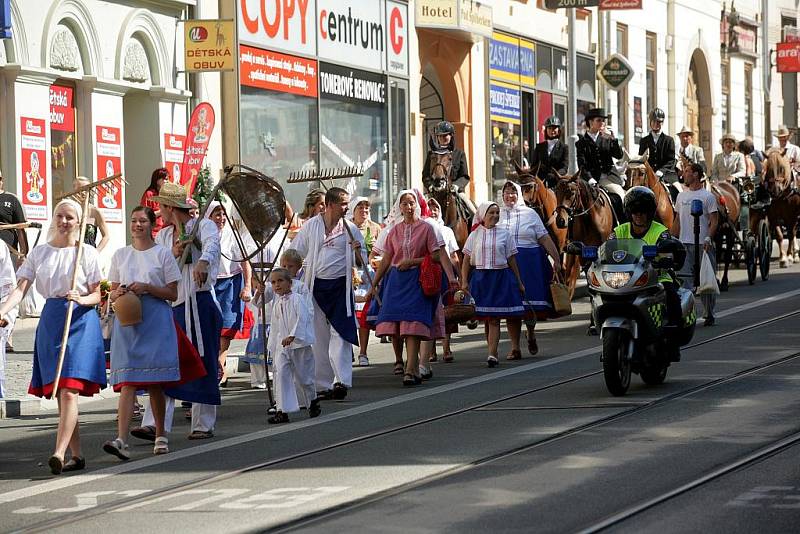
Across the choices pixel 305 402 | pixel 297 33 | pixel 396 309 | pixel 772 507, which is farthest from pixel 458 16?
pixel 772 507

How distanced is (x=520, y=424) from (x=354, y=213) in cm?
671

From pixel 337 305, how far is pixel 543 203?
27.6 feet

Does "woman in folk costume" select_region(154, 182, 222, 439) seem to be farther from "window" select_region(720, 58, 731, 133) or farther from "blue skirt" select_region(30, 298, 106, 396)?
"window" select_region(720, 58, 731, 133)

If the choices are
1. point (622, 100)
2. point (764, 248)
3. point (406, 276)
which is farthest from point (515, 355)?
point (622, 100)

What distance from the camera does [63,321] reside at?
11.4 meters

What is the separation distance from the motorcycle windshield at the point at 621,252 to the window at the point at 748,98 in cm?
4428

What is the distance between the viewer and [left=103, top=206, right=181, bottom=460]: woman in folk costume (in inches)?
468

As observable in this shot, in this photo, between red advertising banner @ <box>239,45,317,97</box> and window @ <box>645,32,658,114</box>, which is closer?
red advertising banner @ <box>239,45,317,97</box>

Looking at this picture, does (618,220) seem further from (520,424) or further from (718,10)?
(718,10)

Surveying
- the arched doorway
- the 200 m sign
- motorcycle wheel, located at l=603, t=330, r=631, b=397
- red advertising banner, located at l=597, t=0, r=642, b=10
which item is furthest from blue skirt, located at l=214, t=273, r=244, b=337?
the arched doorway

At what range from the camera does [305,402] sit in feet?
46.7

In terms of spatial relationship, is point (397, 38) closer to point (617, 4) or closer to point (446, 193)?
point (617, 4)

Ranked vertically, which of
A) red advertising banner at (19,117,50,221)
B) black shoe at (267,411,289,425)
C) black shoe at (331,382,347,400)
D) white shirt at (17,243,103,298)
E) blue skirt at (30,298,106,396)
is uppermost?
red advertising banner at (19,117,50,221)

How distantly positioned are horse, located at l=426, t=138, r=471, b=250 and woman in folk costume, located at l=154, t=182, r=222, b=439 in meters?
11.0
